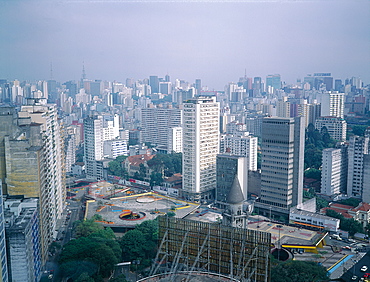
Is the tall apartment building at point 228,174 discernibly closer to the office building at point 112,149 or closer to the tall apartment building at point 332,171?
the tall apartment building at point 332,171

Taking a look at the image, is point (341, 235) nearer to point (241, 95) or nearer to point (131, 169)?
point (131, 169)

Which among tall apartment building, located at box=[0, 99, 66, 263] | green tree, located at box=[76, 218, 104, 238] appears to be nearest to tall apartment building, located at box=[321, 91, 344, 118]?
tall apartment building, located at box=[0, 99, 66, 263]

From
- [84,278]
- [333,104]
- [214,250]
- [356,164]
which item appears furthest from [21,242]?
[333,104]

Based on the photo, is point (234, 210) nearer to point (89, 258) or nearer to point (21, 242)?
point (89, 258)

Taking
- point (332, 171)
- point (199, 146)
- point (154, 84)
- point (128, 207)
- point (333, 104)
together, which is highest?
point (154, 84)

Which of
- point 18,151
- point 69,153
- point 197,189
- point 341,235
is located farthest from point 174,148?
point 18,151

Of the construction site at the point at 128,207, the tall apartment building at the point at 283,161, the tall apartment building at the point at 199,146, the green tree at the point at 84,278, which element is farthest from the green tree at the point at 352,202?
the green tree at the point at 84,278

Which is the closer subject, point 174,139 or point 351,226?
point 351,226
